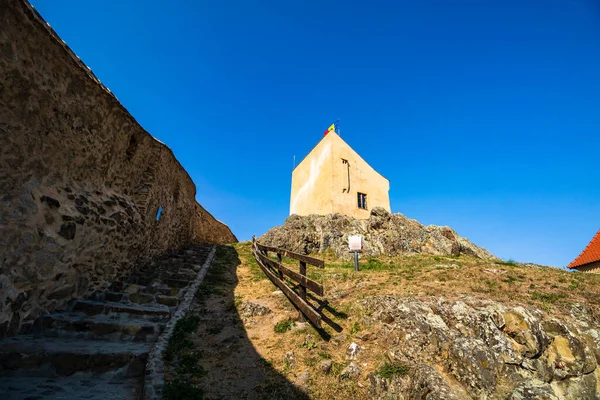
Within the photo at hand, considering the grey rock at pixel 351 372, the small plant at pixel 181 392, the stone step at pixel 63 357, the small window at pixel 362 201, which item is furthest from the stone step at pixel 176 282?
the small window at pixel 362 201

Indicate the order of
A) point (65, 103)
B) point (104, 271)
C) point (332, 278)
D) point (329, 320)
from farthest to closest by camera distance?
point (332, 278) < point (104, 271) < point (329, 320) < point (65, 103)

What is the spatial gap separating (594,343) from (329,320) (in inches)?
215

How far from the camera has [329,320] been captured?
615 centimetres

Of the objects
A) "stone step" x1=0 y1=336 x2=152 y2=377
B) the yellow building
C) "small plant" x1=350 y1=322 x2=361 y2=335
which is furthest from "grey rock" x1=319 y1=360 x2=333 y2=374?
the yellow building

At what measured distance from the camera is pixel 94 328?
523 centimetres

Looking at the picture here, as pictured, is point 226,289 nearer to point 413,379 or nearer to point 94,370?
point 94,370

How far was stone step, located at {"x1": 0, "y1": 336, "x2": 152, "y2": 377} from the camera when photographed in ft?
13.1

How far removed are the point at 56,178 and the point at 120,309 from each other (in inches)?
125

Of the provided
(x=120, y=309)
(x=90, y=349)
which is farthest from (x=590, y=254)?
(x=90, y=349)

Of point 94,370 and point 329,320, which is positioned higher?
point 329,320

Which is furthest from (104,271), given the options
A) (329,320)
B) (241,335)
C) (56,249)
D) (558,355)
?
(558,355)

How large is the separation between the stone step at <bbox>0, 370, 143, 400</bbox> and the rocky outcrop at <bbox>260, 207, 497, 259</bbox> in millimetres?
13458

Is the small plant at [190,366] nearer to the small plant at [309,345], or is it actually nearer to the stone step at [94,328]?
the stone step at [94,328]

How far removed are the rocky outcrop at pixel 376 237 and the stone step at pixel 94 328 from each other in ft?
40.7
